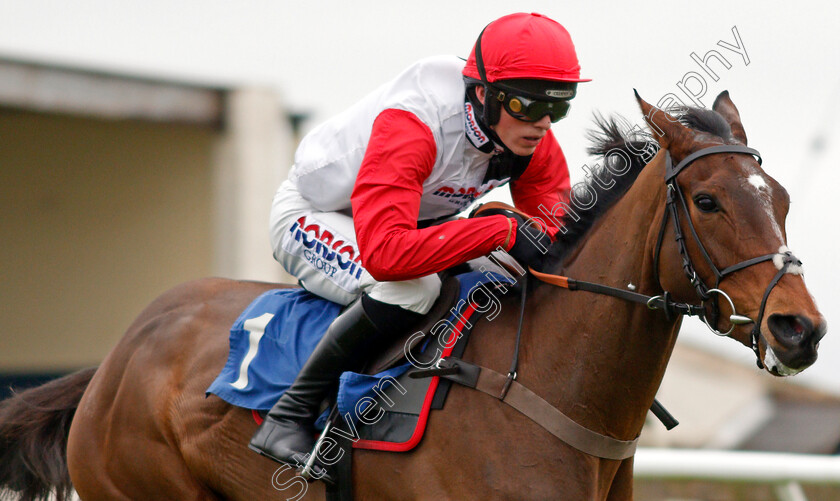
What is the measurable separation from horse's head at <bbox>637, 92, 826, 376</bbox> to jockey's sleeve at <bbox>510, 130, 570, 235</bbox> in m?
0.93

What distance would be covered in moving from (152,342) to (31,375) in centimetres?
979

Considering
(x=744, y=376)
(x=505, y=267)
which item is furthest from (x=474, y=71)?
(x=744, y=376)

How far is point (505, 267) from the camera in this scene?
10.1 ft

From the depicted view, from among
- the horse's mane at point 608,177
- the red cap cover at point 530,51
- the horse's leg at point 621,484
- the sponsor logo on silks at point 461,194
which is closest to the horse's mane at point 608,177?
the horse's mane at point 608,177

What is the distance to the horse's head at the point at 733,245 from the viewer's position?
2.27 m

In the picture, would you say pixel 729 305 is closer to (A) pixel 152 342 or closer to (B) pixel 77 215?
(A) pixel 152 342

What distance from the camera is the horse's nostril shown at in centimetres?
223

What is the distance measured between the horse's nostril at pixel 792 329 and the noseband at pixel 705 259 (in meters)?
0.04

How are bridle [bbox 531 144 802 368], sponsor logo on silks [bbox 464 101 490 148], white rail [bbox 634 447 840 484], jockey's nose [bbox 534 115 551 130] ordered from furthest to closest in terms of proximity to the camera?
white rail [bbox 634 447 840 484] → sponsor logo on silks [bbox 464 101 490 148] → jockey's nose [bbox 534 115 551 130] → bridle [bbox 531 144 802 368]

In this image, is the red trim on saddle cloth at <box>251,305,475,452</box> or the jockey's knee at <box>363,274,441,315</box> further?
the jockey's knee at <box>363,274,441,315</box>

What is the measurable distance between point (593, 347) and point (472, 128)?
907 mm

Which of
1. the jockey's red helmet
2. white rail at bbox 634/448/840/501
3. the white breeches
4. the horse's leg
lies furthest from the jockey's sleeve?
white rail at bbox 634/448/840/501

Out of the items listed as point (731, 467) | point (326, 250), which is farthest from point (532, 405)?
point (731, 467)

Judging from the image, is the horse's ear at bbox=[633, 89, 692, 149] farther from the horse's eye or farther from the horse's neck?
the horse's eye
